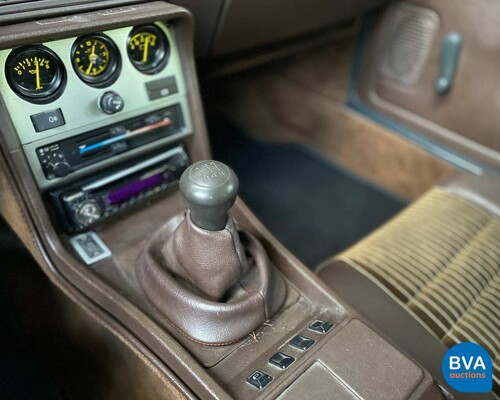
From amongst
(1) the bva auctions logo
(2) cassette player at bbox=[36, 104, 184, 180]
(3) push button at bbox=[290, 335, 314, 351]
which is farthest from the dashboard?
(1) the bva auctions logo

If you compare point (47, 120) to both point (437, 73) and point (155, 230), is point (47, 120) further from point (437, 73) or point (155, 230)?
point (437, 73)

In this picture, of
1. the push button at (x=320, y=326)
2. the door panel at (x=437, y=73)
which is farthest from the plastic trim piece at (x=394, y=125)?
the push button at (x=320, y=326)

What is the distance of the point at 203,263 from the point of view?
0.79 metres

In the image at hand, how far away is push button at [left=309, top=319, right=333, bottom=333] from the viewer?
2.81 feet

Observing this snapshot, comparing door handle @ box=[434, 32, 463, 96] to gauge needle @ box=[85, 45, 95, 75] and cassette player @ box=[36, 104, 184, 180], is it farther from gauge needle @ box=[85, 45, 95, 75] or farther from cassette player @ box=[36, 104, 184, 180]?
gauge needle @ box=[85, 45, 95, 75]

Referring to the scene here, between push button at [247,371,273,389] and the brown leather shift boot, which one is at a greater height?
the brown leather shift boot

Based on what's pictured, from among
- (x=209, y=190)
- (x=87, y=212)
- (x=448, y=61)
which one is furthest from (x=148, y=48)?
(x=448, y=61)

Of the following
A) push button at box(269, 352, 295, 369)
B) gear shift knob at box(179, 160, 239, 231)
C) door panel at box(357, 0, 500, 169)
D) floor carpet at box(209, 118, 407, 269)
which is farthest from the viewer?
floor carpet at box(209, 118, 407, 269)

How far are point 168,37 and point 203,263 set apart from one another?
52cm

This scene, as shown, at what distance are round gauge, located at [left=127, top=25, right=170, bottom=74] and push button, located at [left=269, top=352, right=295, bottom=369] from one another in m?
0.63

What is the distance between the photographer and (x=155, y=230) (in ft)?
3.44

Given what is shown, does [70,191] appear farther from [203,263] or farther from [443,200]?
[443,200]

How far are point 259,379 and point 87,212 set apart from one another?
49 cm

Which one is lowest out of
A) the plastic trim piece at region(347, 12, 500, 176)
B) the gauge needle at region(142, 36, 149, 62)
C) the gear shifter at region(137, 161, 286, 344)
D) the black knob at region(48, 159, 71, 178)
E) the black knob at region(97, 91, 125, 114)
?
the plastic trim piece at region(347, 12, 500, 176)
